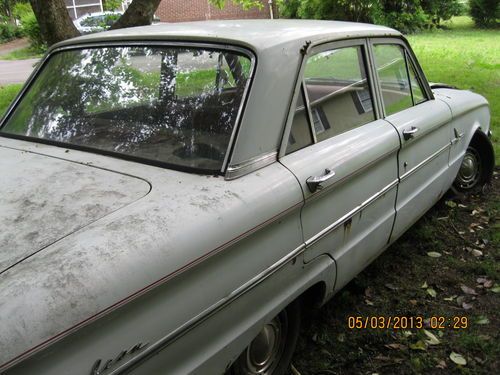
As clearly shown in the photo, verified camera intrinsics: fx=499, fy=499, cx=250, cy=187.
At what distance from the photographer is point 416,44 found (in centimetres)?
1672

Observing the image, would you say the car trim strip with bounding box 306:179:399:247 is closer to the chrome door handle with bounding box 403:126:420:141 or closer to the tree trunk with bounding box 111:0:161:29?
the chrome door handle with bounding box 403:126:420:141

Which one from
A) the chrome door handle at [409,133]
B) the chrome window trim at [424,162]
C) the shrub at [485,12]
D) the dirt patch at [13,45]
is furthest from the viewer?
the dirt patch at [13,45]

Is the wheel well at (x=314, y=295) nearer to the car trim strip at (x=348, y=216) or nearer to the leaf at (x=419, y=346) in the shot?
the car trim strip at (x=348, y=216)

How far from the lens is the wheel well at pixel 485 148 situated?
4453 mm

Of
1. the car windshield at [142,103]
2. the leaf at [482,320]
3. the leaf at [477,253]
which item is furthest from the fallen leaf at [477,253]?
the car windshield at [142,103]

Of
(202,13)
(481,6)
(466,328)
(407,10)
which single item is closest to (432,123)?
(466,328)

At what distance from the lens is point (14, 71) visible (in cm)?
1508

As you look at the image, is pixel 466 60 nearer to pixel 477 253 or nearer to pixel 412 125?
pixel 477 253

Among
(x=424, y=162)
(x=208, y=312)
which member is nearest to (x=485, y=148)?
(x=424, y=162)

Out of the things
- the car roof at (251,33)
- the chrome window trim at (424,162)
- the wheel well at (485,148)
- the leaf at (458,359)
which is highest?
the car roof at (251,33)

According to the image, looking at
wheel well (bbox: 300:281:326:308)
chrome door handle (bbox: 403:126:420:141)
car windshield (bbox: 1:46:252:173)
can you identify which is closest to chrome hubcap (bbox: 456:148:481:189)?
chrome door handle (bbox: 403:126:420:141)

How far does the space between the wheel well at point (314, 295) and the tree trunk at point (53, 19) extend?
4.53 meters

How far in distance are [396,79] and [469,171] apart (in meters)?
1.69

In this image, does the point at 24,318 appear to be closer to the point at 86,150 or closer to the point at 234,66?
the point at 86,150
